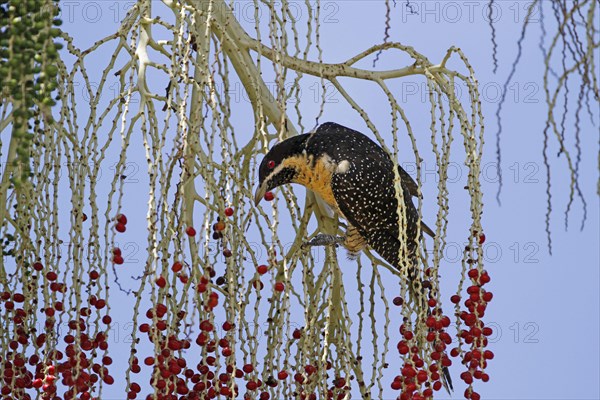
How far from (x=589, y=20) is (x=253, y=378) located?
1283 mm

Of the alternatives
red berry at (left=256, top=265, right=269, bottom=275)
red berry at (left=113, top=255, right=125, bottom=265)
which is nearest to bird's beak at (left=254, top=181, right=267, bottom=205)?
red berry at (left=256, top=265, right=269, bottom=275)

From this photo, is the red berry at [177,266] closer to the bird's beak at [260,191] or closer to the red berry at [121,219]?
the red berry at [121,219]

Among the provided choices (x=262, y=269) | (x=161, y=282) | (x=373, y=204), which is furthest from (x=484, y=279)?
(x=161, y=282)

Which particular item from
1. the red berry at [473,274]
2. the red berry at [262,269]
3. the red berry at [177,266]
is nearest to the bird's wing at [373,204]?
the red berry at [473,274]

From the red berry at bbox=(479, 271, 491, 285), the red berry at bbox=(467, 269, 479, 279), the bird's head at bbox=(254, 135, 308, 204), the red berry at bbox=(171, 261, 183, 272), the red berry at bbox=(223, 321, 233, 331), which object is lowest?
the red berry at bbox=(223, 321, 233, 331)

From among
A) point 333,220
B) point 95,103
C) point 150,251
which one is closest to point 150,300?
point 150,251

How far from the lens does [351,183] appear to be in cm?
345

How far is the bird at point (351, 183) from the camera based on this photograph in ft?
11.2

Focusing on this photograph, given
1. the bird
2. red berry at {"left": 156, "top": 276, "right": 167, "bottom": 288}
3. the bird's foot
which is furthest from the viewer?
the bird

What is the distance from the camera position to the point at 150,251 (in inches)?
99.6

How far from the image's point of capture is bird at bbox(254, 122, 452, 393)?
135 inches

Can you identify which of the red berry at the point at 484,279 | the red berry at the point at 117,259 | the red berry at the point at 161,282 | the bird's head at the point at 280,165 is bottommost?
the red berry at the point at 161,282

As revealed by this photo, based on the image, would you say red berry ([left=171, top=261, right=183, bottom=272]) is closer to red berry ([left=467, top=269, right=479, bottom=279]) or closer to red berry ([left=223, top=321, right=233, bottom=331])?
red berry ([left=223, top=321, right=233, bottom=331])

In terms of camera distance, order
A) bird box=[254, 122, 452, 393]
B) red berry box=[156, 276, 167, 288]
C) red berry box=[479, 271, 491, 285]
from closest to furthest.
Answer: red berry box=[156, 276, 167, 288] → red berry box=[479, 271, 491, 285] → bird box=[254, 122, 452, 393]
